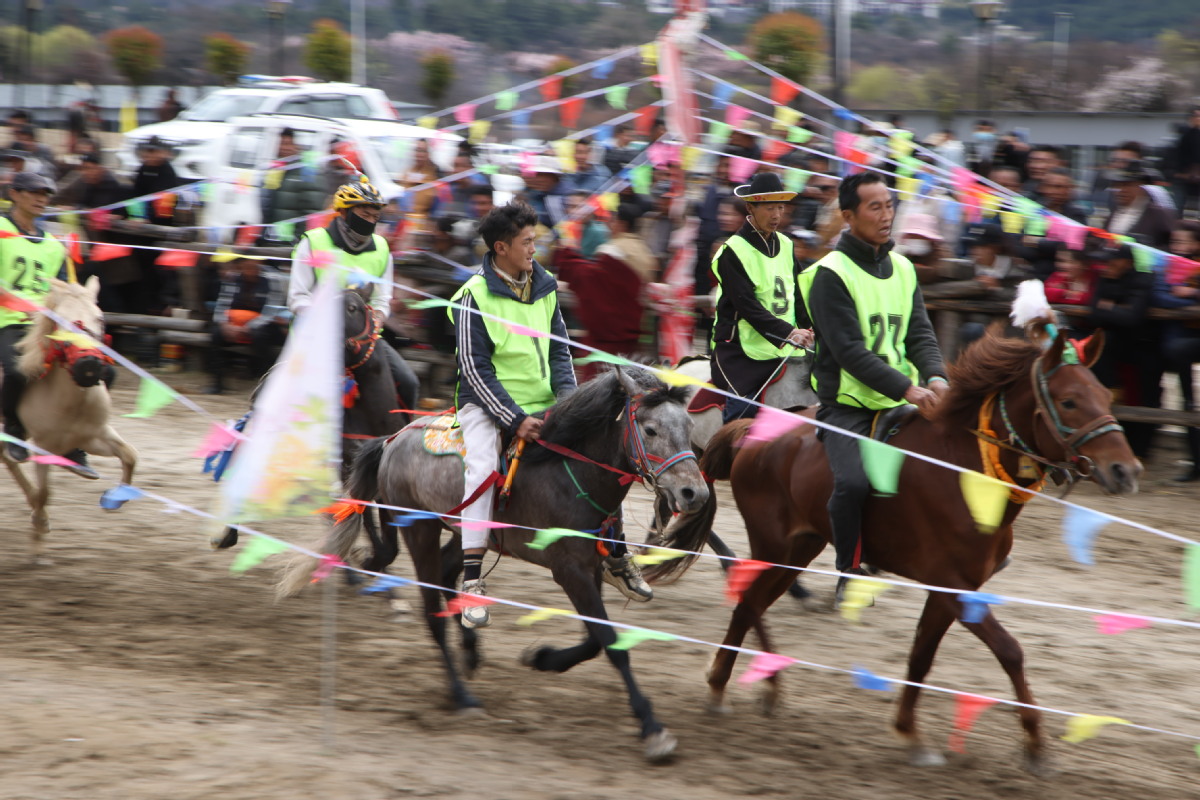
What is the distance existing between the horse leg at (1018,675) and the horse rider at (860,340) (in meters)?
0.63

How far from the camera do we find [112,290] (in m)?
13.6

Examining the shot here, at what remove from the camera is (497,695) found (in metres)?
5.90

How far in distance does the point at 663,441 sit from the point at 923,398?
1.14 metres

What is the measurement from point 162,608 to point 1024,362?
16.2ft

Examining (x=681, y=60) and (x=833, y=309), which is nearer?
(x=833, y=309)

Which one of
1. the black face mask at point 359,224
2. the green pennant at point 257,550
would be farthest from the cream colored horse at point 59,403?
the green pennant at point 257,550

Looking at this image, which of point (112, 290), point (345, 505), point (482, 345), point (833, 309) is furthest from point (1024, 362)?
point (112, 290)

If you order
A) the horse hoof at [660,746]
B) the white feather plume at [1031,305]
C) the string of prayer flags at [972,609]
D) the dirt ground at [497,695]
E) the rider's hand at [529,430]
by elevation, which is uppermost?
the white feather plume at [1031,305]

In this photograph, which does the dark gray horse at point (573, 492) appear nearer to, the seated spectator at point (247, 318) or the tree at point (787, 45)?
the seated spectator at point (247, 318)

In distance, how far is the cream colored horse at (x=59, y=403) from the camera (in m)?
7.46

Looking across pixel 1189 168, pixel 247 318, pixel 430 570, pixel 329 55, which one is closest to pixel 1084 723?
pixel 430 570

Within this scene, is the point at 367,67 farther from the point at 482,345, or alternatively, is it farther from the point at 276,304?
the point at 482,345

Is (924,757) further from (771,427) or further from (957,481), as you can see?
(771,427)

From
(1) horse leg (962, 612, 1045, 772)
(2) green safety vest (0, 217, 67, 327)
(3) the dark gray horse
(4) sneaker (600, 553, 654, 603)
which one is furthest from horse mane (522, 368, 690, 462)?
(2) green safety vest (0, 217, 67, 327)
